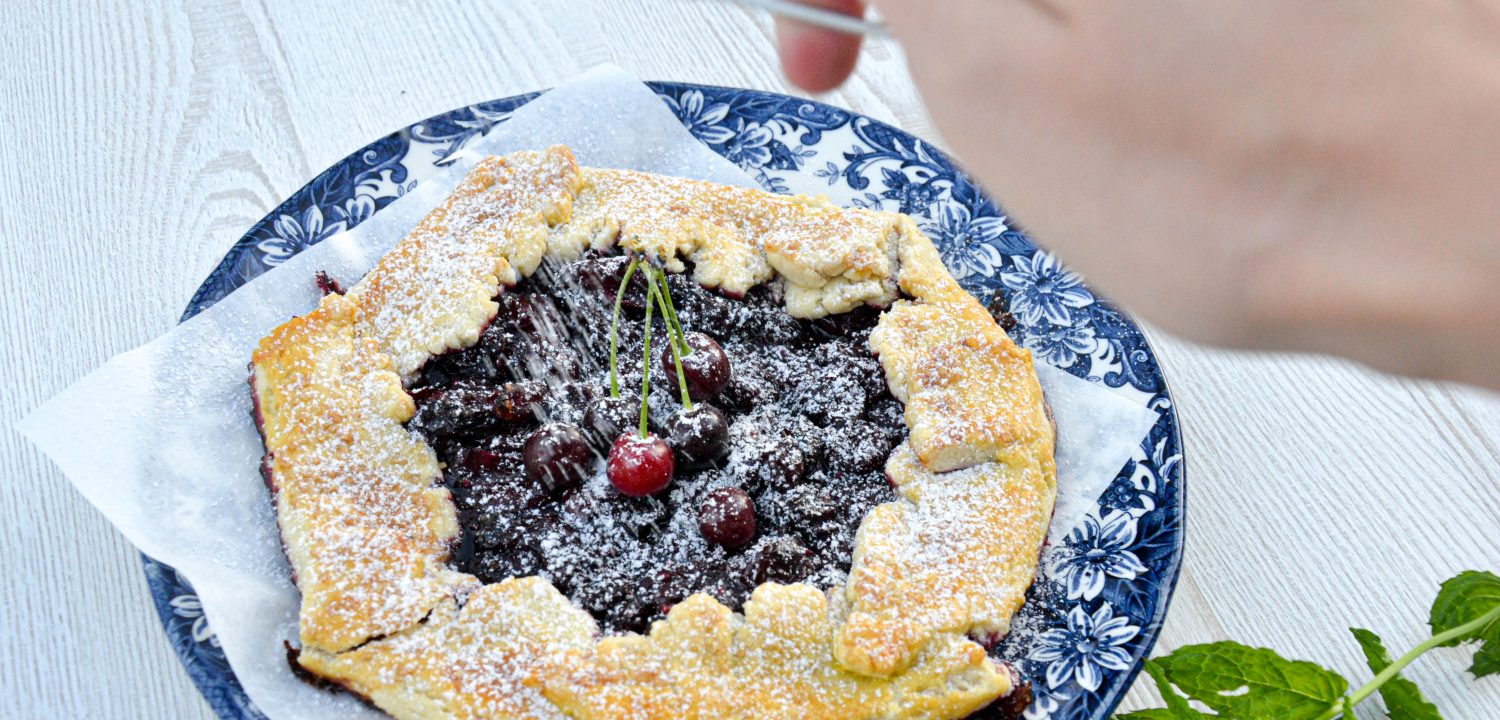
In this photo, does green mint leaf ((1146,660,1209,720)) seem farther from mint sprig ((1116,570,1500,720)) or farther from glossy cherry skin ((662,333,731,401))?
glossy cherry skin ((662,333,731,401))

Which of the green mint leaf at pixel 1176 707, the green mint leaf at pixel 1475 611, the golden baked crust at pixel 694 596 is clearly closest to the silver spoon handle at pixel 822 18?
the golden baked crust at pixel 694 596

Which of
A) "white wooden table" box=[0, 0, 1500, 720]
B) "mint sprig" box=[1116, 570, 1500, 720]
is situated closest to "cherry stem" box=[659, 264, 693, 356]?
"mint sprig" box=[1116, 570, 1500, 720]

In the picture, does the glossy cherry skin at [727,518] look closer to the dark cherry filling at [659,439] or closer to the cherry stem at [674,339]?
the dark cherry filling at [659,439]

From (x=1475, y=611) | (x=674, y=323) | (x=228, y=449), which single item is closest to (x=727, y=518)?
(x=674, y=323)

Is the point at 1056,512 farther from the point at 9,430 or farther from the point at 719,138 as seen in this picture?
the point at 9,430

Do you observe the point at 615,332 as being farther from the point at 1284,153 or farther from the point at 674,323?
the point at 1284,153
